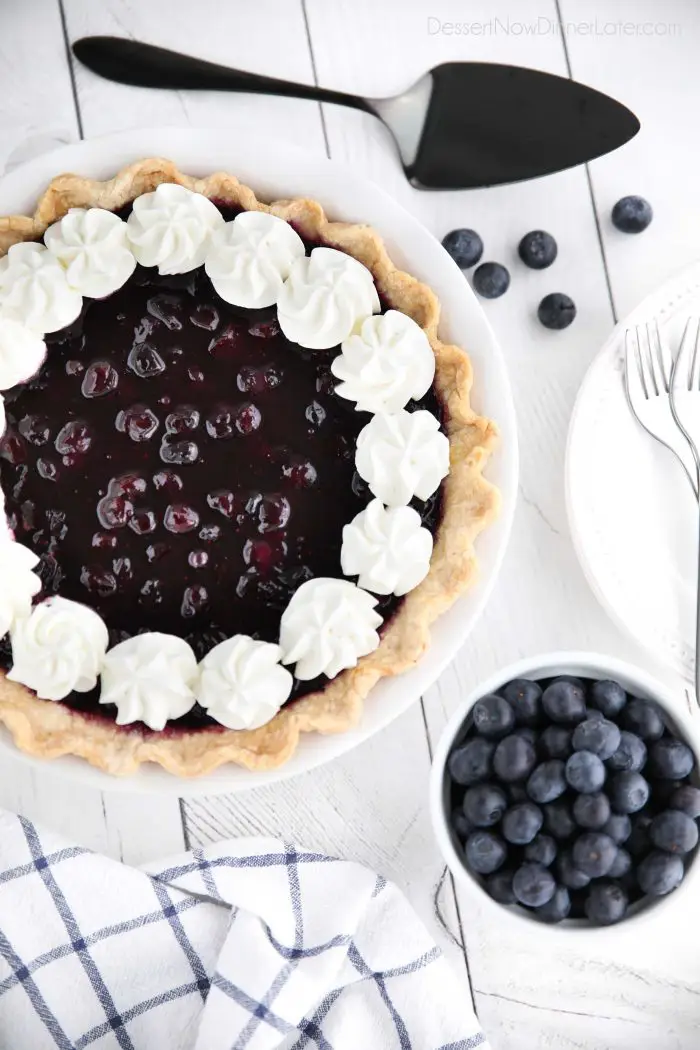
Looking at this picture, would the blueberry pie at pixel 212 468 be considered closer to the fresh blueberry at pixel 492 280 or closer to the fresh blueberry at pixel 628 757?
the fresh blueberry at pixel 492 280

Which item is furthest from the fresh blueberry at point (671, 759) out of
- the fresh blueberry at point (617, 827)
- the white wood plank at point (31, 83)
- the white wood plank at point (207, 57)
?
the white wood plank at point (31, 83)

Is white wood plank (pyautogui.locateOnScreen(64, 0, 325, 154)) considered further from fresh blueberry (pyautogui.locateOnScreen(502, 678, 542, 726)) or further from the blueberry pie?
fresh blueberry (pyautogui.locateOnScreen(502, 678, 542, 726))

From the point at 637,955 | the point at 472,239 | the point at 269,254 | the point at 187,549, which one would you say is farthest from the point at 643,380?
the point at 637,955

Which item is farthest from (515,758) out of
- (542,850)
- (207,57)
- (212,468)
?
(207,57)

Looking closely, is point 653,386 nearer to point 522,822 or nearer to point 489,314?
point 489,314

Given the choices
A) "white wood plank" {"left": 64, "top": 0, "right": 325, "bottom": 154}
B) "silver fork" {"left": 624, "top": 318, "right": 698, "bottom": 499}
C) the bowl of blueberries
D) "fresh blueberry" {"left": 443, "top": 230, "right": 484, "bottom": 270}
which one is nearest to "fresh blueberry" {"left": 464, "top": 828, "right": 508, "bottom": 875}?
the bowl of blueberries

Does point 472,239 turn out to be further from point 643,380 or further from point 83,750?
point 83,750
